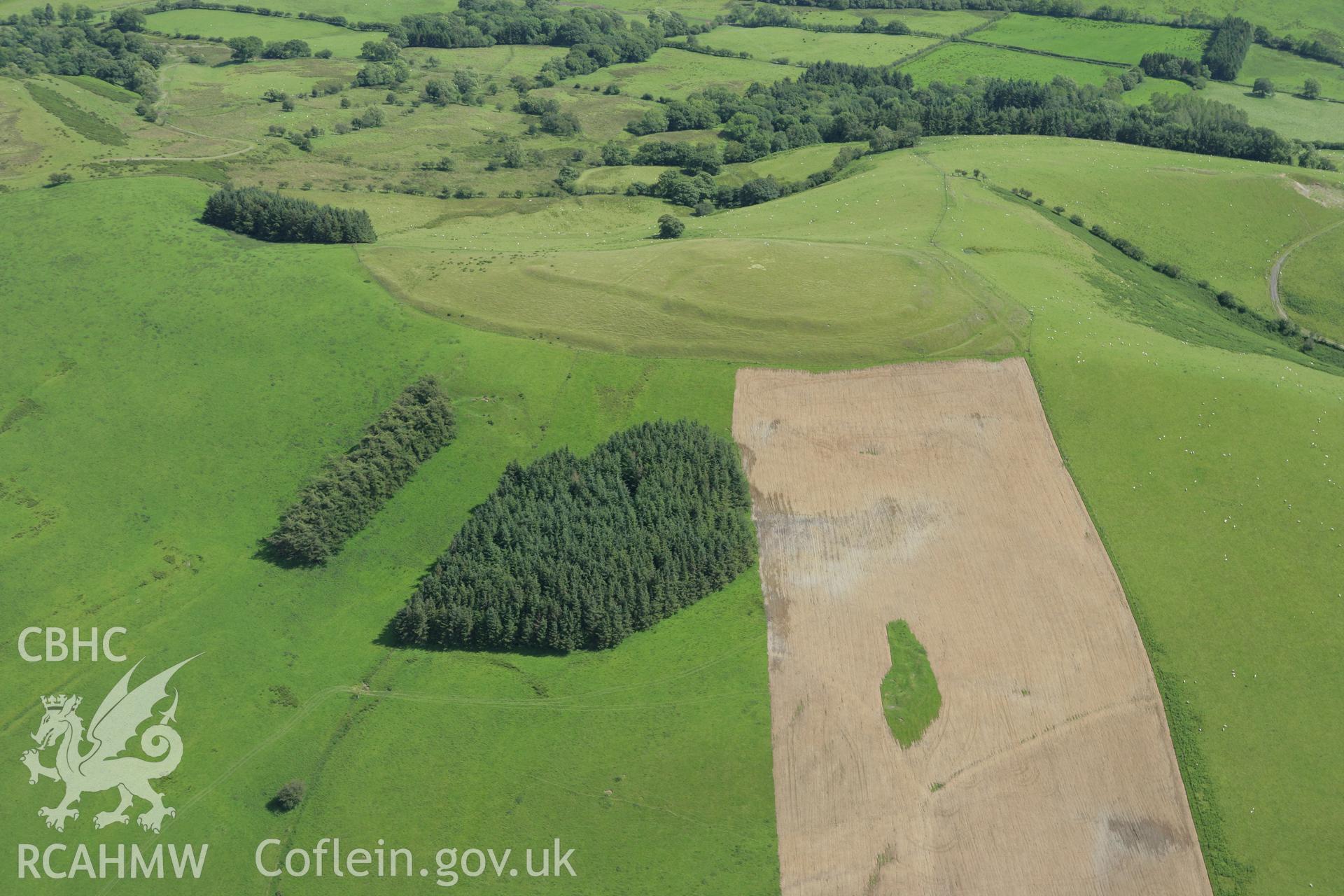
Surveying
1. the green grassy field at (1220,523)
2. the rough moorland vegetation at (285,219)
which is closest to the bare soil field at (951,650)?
the green grassy field at (1220,523)

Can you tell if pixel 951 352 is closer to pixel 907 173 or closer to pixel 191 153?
pixel 907 173

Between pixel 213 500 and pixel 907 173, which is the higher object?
pixel 907 173

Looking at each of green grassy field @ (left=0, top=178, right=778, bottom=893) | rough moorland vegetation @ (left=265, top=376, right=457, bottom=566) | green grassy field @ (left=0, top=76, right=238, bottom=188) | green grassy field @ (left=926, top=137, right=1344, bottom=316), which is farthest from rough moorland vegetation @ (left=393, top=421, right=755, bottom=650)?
green grassy field @ (left=0, top=76, right=238, bottom=188)

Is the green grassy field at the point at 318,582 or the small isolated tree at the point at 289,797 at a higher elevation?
the green grassy field at the point at 318,582

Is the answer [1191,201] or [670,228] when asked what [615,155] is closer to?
[670,228]

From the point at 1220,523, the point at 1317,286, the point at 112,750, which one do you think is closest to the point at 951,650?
the point at 1220,523

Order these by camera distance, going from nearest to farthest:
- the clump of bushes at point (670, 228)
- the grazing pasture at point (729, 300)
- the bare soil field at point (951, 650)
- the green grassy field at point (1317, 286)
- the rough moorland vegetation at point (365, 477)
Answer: the bare soil field at point (951, 650)
the rough moorland vegetation at point (365, 477)
the grazing pasture at point (729, 300)
the green grassy field at point (1317, 286)
the clump of bushes at point (670, 228)

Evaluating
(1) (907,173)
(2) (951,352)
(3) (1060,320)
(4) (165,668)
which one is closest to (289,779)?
(4) (165,668)

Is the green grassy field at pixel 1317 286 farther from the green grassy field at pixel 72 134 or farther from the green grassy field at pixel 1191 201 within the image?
the green grassy field at pixel 72 134
